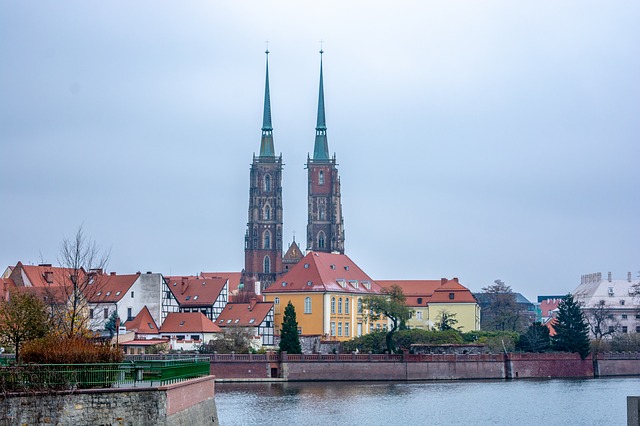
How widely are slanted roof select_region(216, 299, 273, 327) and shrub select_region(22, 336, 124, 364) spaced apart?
77805 millimetres

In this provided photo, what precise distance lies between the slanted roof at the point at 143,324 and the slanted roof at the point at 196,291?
9560 mm

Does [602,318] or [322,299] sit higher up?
[322,299]

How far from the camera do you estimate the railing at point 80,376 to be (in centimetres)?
3153

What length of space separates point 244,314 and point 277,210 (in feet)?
184

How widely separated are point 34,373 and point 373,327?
98823 mm

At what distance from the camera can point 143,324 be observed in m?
107

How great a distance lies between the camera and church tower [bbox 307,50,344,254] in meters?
Result: 173

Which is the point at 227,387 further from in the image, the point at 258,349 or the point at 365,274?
the point at 365,274

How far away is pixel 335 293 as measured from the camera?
124m

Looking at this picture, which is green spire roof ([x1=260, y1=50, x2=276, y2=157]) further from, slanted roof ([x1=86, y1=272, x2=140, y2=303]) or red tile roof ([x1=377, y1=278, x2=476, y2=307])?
slanted roof ([x1=86, y1=272, x2=140, y2=303])

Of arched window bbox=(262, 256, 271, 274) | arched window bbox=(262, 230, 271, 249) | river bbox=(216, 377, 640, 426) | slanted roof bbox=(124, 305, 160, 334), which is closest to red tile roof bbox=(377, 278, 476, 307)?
arched window bbox=(262, 256, 271, 274)

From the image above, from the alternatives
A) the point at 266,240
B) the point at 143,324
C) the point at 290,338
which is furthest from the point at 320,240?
the point at 290,338

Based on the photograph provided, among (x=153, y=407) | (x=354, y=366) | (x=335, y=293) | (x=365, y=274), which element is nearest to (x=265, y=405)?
(x=354, y=366)

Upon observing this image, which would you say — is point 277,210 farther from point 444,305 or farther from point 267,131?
point 444,305
